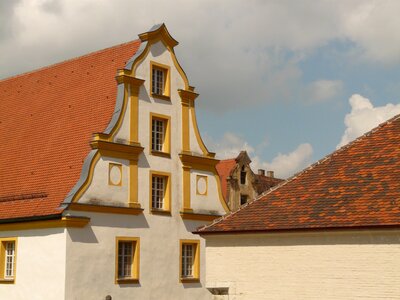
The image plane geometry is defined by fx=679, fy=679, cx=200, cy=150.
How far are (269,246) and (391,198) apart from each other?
3814 millimetres

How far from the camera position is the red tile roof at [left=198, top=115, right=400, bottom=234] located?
17172 mm

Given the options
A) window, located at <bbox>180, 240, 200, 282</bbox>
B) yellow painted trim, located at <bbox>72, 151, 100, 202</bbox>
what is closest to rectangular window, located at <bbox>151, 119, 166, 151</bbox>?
yellow painted trim, located at <bbox>72, 151, 100, 202</bbox>

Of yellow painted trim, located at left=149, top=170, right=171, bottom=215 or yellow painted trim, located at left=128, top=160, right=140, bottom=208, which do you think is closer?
yellow painted trim, located at left=128, top=160, right=140, bottom=208

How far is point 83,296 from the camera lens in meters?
25.5

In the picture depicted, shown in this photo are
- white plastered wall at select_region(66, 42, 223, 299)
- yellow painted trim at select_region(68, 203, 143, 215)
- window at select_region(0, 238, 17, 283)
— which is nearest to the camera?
yellow painted trim at select_region(68, 203, 143, 215)

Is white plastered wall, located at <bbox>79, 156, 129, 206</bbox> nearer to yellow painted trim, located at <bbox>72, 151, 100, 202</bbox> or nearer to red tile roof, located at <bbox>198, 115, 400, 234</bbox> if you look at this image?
yellow painted trim, located at <bbox>72, 151, 100, 202</bbox>

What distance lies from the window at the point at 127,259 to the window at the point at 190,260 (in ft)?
8.99

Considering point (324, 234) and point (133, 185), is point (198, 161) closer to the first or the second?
point (133, 185)

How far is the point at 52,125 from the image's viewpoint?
30.2 metres

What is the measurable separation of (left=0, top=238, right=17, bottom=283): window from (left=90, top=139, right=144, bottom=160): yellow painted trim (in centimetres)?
501

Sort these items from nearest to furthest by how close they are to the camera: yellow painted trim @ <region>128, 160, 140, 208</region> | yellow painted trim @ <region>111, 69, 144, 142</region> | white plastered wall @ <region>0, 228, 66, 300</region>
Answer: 1. white plastered wall @ <region>0, 228, 66, 300</region>
2. yellow painted trim @ <region>128, 160, 140, 208</region>
3. yellow painted trim @ <region>111, 69, 144, 142</region>

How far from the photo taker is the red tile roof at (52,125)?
27266mm

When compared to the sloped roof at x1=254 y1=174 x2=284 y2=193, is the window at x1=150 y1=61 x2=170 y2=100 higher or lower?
higher

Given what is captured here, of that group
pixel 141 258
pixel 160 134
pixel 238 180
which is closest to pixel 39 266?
pixel 141 258
